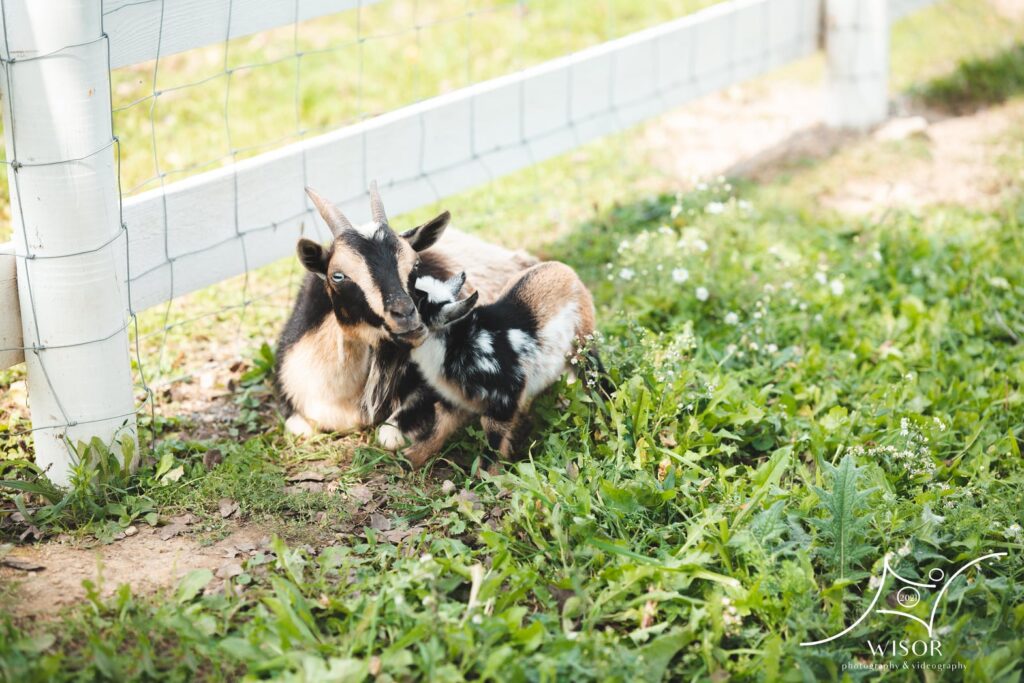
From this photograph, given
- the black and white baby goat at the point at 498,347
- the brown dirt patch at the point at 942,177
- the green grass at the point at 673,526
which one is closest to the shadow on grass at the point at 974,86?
the brown dirt patch at the point at 942,177

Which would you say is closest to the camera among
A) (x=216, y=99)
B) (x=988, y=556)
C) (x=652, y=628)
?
(x=652, y=628)


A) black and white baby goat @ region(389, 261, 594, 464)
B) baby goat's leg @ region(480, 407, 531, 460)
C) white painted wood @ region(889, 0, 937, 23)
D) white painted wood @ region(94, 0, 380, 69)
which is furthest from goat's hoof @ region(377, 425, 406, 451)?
white painted wood @ region(889, 0, 937, 23)

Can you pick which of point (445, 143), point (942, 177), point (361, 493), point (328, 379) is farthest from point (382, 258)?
point (942, 177)

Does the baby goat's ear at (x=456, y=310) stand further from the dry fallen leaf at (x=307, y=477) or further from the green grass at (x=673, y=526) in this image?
the dry fallen leaf at (x=307, y=477)

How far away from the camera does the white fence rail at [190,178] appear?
3.06m

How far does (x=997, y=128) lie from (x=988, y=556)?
4.90 metres

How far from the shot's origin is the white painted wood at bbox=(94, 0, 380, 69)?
347 centimetres

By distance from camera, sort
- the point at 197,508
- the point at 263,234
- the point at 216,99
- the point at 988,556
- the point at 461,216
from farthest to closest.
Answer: the point at 216,99 < the point at 461,216 < the point at 263,234 < the point at 197,508 < the point at 988,556

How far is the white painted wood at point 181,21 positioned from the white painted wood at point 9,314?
762mm

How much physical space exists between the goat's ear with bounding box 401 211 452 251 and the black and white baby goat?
140 millimetres

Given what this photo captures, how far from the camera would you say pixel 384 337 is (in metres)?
3.51

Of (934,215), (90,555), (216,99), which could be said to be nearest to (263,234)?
(90,555)

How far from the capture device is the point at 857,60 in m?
7.03

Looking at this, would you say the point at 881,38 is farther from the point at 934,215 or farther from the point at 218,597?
the point at 218,597
